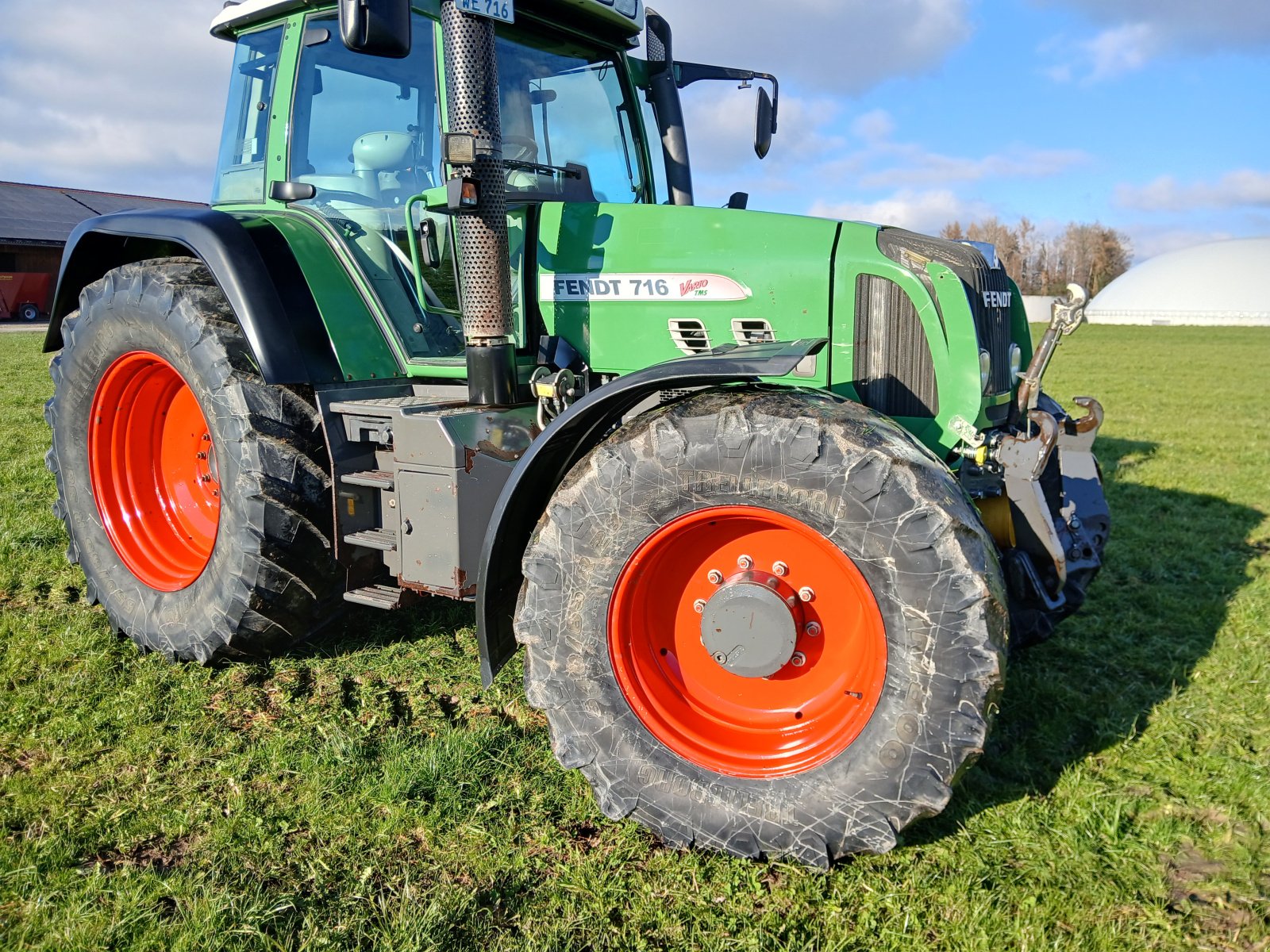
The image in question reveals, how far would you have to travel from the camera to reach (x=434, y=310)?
3.92 m

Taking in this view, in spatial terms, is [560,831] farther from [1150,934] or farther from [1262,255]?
[1262,255]

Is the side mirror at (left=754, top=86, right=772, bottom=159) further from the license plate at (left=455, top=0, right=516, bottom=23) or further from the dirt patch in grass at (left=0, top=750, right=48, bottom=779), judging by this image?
the dirt patch in grass at (left=0, top=750, right=48, bottom=779)

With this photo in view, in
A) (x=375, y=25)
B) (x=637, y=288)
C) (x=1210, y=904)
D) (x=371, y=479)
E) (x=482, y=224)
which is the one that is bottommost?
(x=1210, y=904)

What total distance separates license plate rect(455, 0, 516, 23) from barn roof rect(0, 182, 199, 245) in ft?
114

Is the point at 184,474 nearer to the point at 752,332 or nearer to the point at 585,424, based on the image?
the point at 585,424

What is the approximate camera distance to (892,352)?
3.24 m

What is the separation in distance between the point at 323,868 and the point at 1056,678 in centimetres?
305

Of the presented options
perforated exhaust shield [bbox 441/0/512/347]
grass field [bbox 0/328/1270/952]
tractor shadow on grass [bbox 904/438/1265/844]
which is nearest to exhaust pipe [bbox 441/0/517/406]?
perforated exhaust shield [bbox 441/0/512/347]

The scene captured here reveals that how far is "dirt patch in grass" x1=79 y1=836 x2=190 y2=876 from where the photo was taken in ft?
8.79

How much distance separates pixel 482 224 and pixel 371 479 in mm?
1057

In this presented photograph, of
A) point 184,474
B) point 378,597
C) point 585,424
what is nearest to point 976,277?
point 585,424

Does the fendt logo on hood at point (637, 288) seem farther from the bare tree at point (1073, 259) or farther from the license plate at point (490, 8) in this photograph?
the bare tree at point (1073, 259)

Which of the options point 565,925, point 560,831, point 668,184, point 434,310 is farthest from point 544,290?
point 565,925

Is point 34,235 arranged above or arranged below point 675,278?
above
